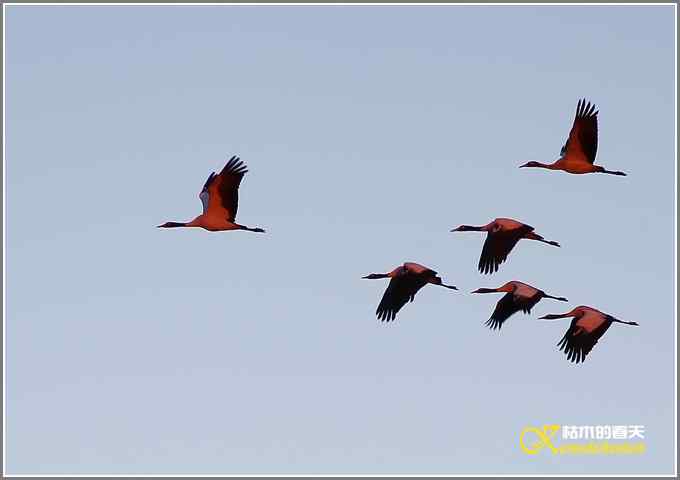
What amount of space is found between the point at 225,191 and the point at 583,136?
8264 millimetres

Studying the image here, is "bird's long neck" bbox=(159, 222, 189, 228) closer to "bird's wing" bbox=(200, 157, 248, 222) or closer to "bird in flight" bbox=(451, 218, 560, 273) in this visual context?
"bird's wing" bbox=(200, 157, 248, 222)

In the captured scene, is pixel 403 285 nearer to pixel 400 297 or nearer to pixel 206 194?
pixel 400 297

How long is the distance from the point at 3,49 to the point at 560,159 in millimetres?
14838

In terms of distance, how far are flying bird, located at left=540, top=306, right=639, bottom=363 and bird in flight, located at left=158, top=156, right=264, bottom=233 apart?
7.52 meters

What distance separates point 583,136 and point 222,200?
27.4ft

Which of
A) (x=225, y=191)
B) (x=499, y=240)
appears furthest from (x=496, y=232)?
(x=225, y=191)

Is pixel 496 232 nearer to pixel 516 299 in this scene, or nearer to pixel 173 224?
pixel 516 299

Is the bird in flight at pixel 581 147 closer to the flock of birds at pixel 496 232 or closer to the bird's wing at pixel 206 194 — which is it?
the flock of birds at pixel 496 232

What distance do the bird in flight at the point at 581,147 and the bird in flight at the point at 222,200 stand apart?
7.24 metres

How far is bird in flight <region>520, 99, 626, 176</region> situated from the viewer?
5666cm

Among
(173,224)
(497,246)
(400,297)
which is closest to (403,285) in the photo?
(400,297)

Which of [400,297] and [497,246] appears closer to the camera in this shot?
[497,246]

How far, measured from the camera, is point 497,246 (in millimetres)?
56500

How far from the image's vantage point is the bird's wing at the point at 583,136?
5662 centimetres
